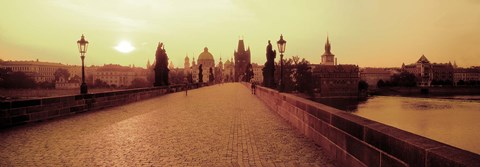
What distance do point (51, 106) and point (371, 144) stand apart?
1156 cm

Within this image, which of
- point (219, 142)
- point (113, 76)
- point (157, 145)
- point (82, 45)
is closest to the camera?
point (157, 145)

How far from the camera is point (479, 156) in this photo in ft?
9.49

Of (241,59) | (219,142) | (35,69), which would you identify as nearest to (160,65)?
(219,142)

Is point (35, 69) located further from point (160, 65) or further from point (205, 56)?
point (160, 65)

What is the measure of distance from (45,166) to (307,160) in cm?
433

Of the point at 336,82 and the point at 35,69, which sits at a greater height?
the point at 35,69

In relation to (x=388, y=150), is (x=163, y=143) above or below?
below

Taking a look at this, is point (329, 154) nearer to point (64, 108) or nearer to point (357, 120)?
point (357, 120)

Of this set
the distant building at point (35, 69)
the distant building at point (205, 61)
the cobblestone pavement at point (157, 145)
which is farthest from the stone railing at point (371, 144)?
the distant building at point (205, 61)

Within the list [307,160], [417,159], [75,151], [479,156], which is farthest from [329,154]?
[75,151]

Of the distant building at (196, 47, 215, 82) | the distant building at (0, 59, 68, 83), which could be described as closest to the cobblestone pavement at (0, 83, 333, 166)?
the distant building at (0, 59, 68, 83)

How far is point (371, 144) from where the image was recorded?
4469 mm

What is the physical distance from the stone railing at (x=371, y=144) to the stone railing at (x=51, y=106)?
27.9 feet

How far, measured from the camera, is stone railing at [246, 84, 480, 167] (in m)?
3.06
